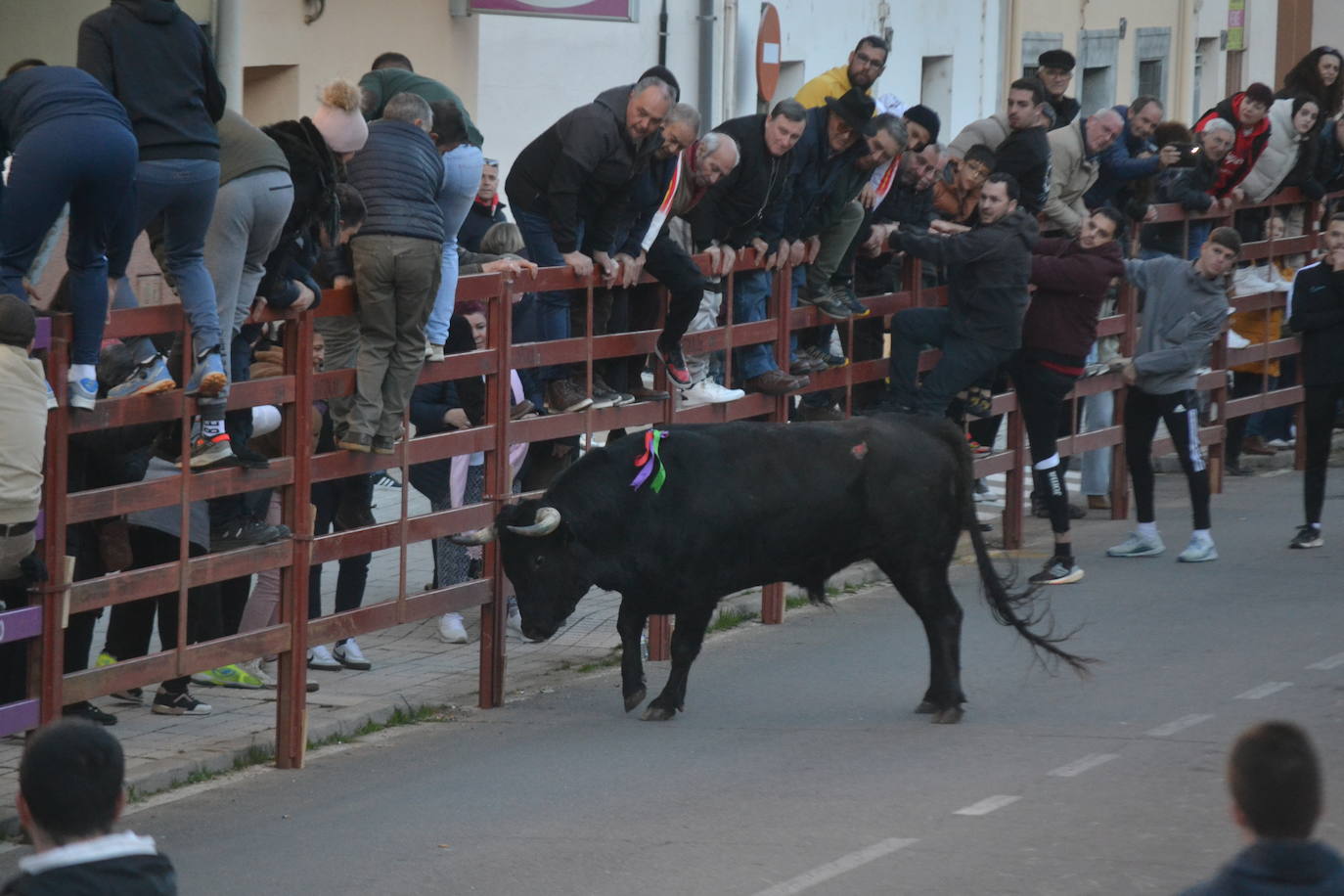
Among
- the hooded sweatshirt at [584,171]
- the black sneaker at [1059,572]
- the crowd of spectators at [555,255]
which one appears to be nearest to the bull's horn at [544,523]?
the crowd of spectators at [555,255]

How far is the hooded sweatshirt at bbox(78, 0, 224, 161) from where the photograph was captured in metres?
Result: 7.88

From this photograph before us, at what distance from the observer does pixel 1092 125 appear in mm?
14250

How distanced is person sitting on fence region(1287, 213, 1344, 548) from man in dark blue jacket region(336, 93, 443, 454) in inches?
258

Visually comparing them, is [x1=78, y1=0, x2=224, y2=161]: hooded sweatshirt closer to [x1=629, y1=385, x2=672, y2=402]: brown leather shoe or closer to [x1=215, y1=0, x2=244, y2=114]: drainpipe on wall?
[x1=629, y1=385, x2=672, y2=402]: brown leather shoe

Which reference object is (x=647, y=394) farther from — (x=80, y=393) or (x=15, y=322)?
(x=15, y=322)

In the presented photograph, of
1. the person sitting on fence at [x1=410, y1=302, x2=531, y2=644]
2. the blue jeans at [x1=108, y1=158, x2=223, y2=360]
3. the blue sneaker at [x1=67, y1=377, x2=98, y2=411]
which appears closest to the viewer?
the blue sneaker at [x1=67, y1=377, x2=98, y2=411]

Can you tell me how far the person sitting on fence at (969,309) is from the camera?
12.0 metres

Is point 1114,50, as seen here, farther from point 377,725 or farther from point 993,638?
point 377,725

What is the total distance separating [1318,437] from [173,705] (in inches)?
293

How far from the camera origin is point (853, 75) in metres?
12.3

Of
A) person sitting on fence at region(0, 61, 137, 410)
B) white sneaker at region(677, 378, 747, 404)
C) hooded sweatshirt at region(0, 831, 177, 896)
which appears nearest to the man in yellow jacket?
white sneaker at region(677, 378, 747, 404)

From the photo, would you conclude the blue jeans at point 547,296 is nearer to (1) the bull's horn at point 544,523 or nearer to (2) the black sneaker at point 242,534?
(1) the bull's horn at point 544,523

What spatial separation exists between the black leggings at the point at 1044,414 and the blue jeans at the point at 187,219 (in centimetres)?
621

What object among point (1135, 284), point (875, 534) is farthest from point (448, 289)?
point (1135, 284)
